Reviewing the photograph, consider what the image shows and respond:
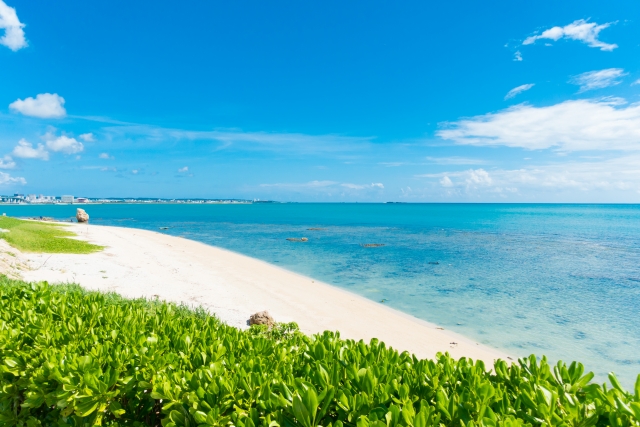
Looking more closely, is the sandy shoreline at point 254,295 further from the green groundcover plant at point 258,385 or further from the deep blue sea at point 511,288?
the green groundcover plant at point 258,385

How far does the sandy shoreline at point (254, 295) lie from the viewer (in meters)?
14.1

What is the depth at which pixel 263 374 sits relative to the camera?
10.3 feet

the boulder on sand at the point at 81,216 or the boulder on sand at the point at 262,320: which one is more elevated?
the boulder on sand at the point at 81,216

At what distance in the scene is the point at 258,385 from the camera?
3.05 meters

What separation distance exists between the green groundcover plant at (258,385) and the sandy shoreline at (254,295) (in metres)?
8.99

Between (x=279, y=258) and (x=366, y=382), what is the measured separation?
33.2 m

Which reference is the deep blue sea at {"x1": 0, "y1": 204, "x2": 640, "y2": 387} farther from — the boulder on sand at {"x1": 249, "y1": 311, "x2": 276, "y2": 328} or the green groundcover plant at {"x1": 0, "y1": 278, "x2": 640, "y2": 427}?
the green groundcover plant at {"x1": 0, "y1": 278, "x2": 640, "y2": 427}

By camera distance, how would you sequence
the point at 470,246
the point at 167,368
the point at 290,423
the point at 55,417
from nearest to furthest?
1. the point at 290,423
2. the point at 167,368
3. the point at 55,417
4. the point at 470,246

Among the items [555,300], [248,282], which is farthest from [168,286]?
[555,300]

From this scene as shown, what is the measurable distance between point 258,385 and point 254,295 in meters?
16.2

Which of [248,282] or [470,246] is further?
[470,246]

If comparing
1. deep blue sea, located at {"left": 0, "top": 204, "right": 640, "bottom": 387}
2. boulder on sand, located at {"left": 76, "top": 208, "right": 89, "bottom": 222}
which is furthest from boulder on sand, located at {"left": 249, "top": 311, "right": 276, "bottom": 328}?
boulder on sand, located at {"left": 76, "top": 208, "right": 89, "bottom": 222}

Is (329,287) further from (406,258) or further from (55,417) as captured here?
(55,417)

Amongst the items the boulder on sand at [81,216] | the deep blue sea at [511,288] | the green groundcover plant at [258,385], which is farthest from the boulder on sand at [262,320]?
the boulder on sand at [81,216]
